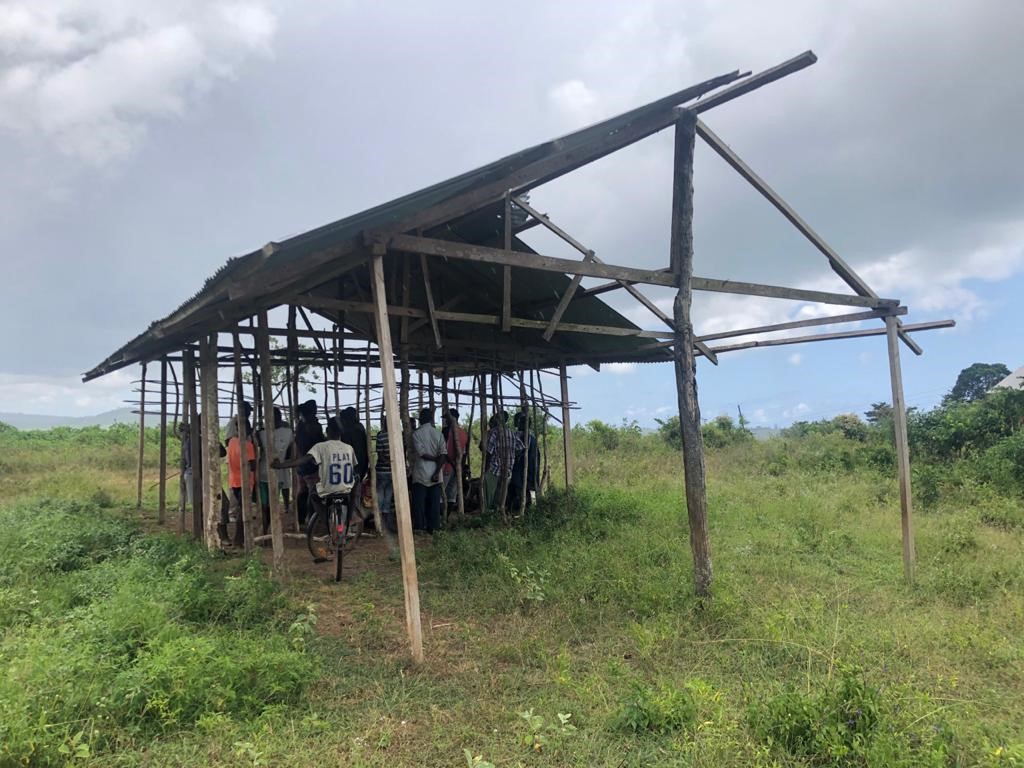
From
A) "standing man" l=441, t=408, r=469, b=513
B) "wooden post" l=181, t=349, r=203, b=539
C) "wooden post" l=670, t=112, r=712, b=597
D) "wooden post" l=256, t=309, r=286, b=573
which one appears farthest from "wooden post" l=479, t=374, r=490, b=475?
"wooden post" l=670, t=112, r=712, b=597

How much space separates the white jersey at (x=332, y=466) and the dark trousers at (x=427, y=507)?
1993 mm

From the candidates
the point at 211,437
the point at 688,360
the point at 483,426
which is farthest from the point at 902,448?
the point at 211,437

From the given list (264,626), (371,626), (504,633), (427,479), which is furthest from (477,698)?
(427,479)

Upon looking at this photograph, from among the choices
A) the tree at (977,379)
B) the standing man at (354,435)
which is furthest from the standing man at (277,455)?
the tree at (977,379)

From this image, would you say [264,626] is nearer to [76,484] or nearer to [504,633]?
[504,633]

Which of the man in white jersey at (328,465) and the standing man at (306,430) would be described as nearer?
the man in white jersey at (328,465)

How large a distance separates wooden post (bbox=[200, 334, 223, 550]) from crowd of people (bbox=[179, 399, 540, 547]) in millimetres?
272

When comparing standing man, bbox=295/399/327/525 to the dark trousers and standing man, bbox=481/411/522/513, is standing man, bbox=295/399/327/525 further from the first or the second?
standing man, bbox=481/411/522/513

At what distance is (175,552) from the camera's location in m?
6.33

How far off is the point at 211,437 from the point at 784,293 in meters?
6.28

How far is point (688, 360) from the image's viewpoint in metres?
5.75

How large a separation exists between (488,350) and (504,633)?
17.4 feet

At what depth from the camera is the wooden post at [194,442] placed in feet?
26.1

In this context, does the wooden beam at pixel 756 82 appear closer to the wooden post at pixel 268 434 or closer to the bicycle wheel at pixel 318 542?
the wooden post at pixel 268 434
